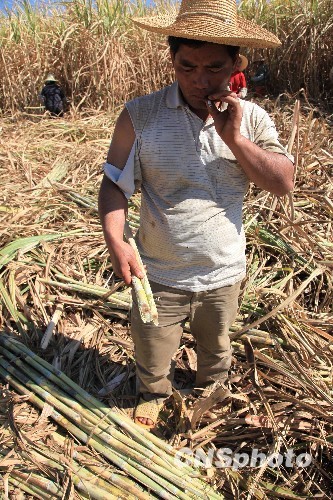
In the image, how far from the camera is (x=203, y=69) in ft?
4.49

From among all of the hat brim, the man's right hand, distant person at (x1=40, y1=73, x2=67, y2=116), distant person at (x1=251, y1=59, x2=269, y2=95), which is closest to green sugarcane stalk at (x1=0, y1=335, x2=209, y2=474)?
the man's right hand

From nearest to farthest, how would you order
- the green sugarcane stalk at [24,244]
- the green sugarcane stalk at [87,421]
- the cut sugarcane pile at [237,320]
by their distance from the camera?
1. the green sugarcane stalk at [87,421]
2. the cut sugarcane pile at [237,320]
3. the green sugarcane stalk at [24,244]

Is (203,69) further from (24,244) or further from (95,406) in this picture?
(24,244)

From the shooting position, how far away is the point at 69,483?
161 centimetres

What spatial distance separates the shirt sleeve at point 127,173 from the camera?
4.88ft

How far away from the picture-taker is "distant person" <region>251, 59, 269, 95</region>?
5615 millimetres

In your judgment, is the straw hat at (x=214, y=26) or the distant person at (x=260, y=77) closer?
the straw hat at (x=214, y=26)

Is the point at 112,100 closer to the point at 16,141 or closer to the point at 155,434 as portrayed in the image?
the point at 16,141

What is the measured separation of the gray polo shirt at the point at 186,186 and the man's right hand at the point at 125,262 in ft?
0.59

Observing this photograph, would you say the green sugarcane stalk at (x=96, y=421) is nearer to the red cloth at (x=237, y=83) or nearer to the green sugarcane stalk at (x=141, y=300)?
the green sugarcane stalk at (x=141, y=300)

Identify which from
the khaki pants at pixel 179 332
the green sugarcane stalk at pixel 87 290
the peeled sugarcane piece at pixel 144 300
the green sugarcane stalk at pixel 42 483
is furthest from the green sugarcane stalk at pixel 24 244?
the peeled sugarcane piece at pixel 144 300

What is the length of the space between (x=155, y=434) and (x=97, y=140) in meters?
2.85

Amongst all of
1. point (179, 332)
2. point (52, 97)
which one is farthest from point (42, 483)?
point (52, 97)

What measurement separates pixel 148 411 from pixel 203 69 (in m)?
1.28
